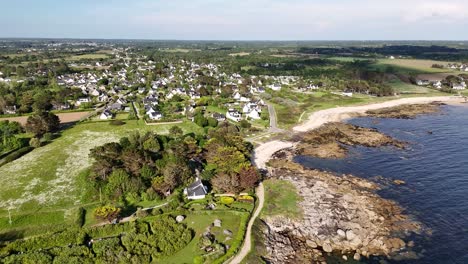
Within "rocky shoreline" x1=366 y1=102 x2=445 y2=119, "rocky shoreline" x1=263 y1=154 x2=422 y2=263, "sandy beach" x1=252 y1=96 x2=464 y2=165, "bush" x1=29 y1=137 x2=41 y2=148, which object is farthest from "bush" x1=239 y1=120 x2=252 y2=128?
"bush" x1=29 y1=137 x2=41 y2=148

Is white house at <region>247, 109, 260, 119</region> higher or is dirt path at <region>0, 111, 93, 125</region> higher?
white house at <region>247, 109, 260, 119</region>

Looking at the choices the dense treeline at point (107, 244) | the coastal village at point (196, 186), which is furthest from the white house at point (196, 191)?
the dense treeline at point (107, 244)

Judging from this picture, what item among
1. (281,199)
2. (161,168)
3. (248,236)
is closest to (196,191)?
(161,168)

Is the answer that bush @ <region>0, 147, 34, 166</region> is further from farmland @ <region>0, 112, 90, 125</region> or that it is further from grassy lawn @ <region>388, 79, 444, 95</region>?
grassy lawn @ <region>388, 79, 444, 95</region>

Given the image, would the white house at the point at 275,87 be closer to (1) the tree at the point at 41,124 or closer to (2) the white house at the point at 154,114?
(2) the white house at the point at 154,114

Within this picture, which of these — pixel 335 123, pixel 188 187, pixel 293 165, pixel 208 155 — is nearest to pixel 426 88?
pixel 335 123

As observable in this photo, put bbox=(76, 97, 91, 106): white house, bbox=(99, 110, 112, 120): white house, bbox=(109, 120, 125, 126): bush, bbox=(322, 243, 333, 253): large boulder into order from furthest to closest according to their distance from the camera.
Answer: bbox=(76, 97, 91, 106): white house → bbox=(99, 110, 112, 120): white house → bbox=(109, 120, 125, 126): bush → bbox=(322, 243, 333, 253): large boulder

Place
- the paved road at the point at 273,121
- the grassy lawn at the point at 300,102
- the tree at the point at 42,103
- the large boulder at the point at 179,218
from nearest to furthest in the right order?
the large boulder at the point at 179,218, the paved road at the point at 273,121, the tree at the point at 42,103, the grassy lawn at the point at 300,102

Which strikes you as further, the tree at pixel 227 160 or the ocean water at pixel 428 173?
the tree at pixel 227 160
